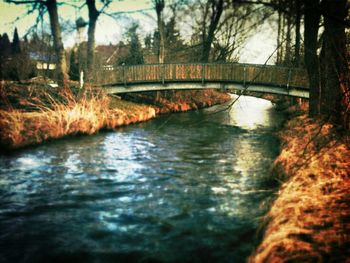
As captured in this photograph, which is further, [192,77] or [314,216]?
[192,77]

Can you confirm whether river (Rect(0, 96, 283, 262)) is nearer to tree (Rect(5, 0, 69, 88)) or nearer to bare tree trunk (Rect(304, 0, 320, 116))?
bare tree trunk (Rect(304, 0, 320, 116))

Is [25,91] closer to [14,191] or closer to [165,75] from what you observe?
[165,75]

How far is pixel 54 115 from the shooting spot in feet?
45.5

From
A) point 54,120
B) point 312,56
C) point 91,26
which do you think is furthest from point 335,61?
point 91,26

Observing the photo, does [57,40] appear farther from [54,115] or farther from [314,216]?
[314,216]

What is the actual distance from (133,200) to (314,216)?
3.85 metres

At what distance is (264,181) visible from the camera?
29.8 feet

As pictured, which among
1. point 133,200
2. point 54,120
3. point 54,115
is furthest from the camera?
point 54,120

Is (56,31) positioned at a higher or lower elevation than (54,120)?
higher

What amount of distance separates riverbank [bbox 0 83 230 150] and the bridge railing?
2.09 m

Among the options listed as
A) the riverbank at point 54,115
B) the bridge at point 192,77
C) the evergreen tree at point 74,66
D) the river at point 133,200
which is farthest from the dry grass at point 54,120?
the evergreen tree at point 74,66

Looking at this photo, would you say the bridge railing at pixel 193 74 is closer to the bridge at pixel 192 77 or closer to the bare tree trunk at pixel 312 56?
the bridge at pixel 192 77

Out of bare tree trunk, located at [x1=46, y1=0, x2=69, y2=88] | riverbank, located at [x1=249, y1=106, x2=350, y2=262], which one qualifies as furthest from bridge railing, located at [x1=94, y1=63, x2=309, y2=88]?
riverbank, located at [x1=249, y1=106, x2=350, y2=262]

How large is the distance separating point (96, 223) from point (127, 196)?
1.55 meters
